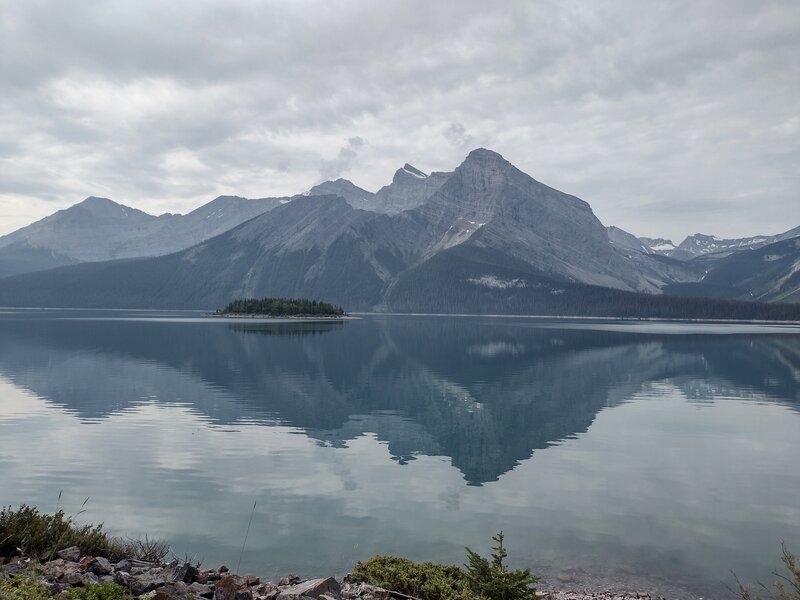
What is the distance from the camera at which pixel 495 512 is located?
→ 28.1 metres

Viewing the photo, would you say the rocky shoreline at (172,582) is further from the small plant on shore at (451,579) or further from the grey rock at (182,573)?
the small plant on shore at (451,579)

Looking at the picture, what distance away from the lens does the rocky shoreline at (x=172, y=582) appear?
15.7 m

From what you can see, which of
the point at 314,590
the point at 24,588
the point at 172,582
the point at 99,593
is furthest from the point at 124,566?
the point at 314,590

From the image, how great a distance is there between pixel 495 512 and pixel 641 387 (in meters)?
55.0

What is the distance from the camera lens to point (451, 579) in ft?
58.3

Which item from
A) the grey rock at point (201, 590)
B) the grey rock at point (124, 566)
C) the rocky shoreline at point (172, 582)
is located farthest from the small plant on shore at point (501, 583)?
the grey rock at point (124, 566)

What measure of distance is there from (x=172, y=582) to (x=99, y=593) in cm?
247

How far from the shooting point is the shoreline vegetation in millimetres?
14992

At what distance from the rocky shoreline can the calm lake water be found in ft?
12.5

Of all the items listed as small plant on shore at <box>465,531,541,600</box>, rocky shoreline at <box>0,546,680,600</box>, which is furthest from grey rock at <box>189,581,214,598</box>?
small plant on shore at <box>465,531,541,600</box>

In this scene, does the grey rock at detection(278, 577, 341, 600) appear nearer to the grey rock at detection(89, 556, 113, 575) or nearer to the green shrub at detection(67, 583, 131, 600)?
the green shrub at detection(67, 583, 131, 600)

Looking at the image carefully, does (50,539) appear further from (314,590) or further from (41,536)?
(314,590)

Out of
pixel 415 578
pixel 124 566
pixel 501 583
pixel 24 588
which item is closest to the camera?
pixel 24 588

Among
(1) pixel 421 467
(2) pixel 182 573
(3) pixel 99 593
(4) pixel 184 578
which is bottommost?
(1) pixel 421 467
